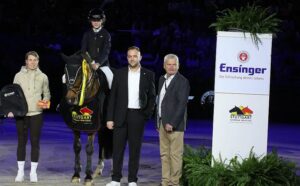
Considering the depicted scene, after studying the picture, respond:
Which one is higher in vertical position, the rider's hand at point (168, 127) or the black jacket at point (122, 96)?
the black jacket at point (122, 96)

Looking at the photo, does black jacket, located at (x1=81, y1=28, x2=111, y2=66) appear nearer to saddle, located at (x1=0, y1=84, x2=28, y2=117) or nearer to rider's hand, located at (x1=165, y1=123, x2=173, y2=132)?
saddle, located at (x1=0, y1=84, x2=28, y2=117)

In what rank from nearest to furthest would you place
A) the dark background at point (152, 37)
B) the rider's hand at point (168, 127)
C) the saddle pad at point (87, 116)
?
the rider's hand at point (168, 127)
the saddle pad at point (87, 116)
the dark background at point (152, 37)

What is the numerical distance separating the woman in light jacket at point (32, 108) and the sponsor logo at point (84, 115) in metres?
0.47

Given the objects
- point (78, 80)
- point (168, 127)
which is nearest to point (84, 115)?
point (78, 80)

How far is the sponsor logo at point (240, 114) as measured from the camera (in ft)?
31.1

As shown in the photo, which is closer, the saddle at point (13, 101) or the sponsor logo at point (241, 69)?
the sponsor logo at point (241, 69)

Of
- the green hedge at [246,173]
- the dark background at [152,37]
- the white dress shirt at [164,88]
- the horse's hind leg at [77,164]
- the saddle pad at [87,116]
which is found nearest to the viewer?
the green hedge at [246,173]

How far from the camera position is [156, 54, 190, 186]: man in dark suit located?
32.8 ft

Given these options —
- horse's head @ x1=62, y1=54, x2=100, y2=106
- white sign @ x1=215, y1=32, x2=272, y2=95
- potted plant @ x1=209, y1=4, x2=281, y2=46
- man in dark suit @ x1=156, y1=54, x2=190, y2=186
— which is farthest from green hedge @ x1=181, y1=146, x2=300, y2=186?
horse's head @ x1=62, y1=54, x2=100, y2=106

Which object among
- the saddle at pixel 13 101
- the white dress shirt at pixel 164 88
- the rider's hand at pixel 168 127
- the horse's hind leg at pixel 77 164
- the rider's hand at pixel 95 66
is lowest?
the horse's hind leg at pixel 77 164

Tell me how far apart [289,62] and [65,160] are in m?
16.6

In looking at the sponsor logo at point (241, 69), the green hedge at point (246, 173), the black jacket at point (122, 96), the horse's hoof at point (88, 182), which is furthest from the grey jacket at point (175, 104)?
the horse's hoof at point (88, 182)

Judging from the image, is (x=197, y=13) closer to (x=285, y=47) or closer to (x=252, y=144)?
(x=285, y=47)

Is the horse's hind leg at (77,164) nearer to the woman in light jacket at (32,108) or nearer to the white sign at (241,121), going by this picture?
the woman in light jacket at (32,108)
